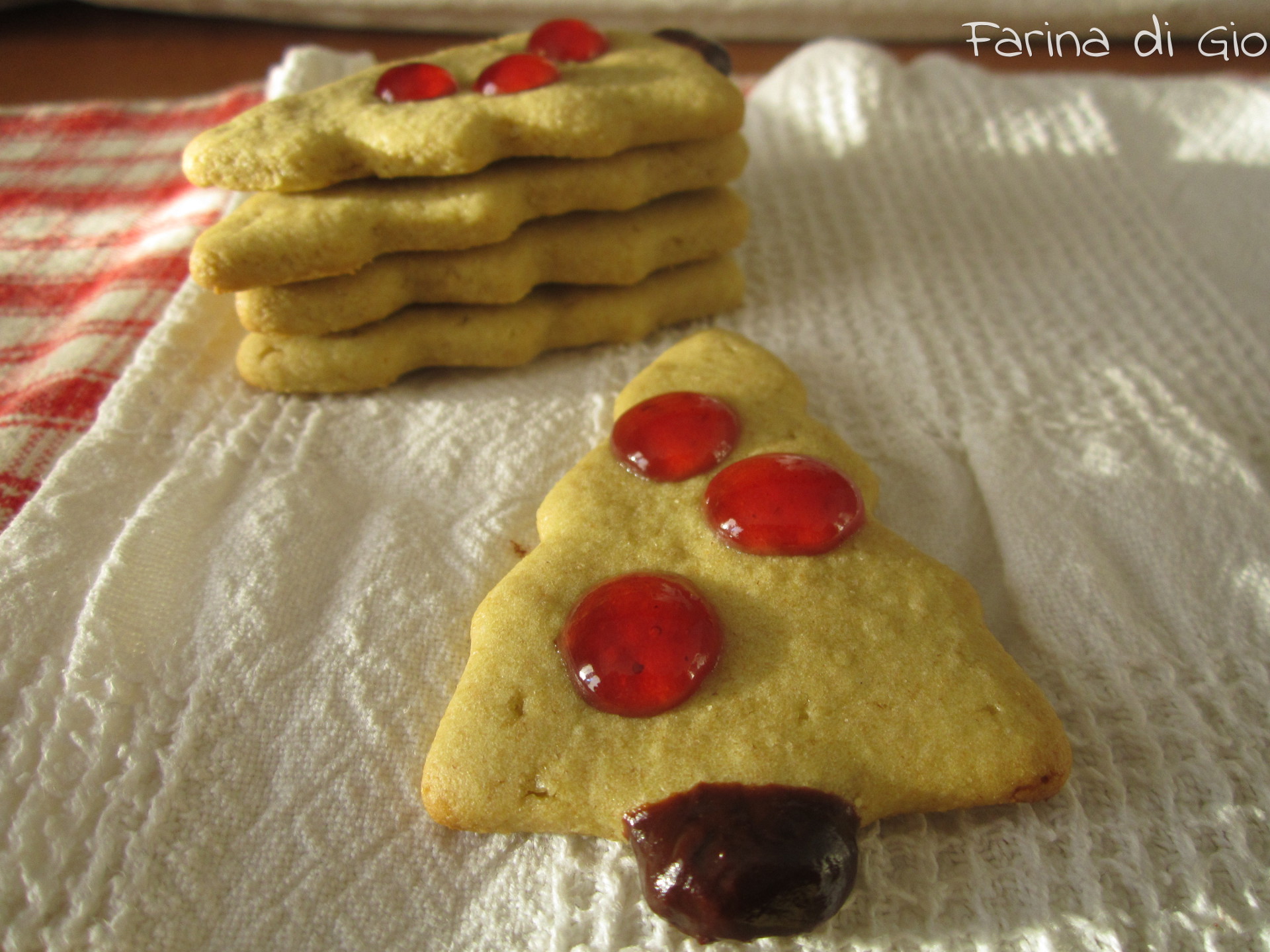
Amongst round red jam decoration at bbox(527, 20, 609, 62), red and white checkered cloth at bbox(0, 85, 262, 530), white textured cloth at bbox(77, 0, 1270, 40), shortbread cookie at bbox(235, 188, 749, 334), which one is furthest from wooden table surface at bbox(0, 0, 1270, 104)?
shortbread cookie at bbox(235, 188, 749, 334)

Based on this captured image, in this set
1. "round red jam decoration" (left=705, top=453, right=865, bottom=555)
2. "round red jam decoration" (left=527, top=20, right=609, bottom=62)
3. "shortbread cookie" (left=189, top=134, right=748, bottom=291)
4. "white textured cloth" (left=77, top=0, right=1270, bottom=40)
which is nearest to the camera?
"round red jam decoration" (left=705, top=453, right=865, bottom=555)

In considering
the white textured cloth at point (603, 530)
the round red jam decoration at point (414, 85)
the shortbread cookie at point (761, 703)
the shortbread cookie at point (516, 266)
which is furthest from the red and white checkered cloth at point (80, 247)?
the shortbread cookie at point (761, 703)

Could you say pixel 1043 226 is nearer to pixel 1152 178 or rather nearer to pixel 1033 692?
pixel 1152 178

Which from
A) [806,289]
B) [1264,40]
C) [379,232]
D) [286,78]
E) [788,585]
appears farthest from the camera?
[1264,40]

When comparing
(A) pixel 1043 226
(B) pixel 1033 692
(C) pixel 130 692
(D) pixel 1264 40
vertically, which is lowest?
(D) pixel 1264 40

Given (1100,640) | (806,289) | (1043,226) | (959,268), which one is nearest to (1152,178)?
(1043,226)

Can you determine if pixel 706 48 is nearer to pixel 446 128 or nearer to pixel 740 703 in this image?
pixel 446 128

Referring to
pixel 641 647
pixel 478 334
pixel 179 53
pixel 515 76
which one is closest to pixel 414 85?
pixel 515 76

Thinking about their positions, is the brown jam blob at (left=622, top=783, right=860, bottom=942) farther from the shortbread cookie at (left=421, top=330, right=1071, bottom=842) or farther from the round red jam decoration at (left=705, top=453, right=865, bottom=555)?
A: the round red jam decoration at (left=705, top=453, right=865, bottom=555)
